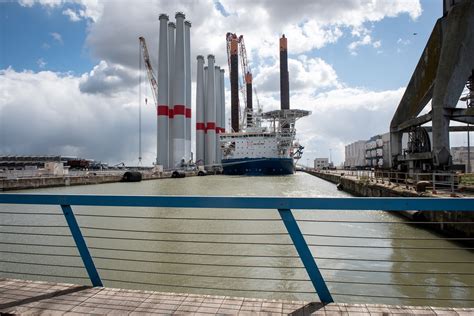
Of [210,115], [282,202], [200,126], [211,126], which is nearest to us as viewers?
[282,202]

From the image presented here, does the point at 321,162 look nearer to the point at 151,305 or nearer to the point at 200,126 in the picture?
the point at 200,126

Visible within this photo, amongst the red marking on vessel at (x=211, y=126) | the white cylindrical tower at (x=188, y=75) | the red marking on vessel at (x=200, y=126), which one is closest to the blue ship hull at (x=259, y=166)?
the white cylindrical tower at (x=188, y=75)

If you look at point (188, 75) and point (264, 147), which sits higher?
point (188, 75)

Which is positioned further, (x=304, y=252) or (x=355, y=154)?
(x=355, y=154)

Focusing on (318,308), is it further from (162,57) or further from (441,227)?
(162,57)

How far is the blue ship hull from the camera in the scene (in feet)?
193

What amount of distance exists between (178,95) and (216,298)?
58.7 metres

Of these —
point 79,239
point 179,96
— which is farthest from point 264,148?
point 79,239

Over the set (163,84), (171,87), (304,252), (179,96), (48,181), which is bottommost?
(48,181)

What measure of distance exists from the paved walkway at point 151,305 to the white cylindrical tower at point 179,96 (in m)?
57.4

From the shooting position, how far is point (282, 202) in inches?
97.5

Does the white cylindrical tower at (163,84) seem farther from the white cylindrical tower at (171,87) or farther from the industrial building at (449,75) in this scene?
the industrial building at (449,75)

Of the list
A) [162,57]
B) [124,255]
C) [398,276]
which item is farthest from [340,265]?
[162,57]

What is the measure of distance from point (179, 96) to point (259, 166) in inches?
732
